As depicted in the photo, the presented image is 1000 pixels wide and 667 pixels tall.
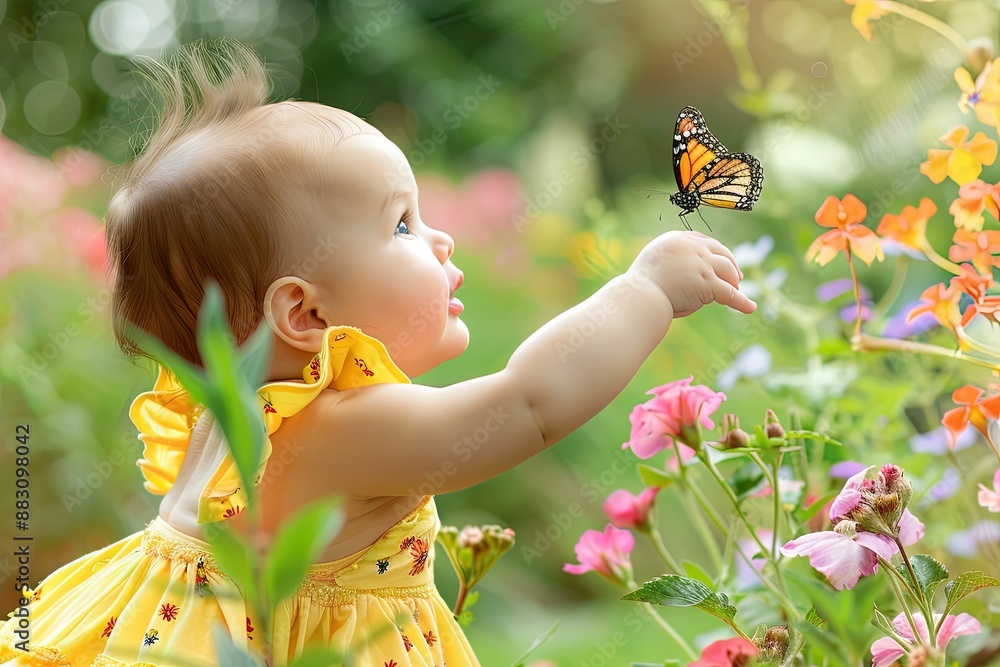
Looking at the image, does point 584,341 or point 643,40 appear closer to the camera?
point 584,341

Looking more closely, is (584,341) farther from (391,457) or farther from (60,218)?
(60,218)

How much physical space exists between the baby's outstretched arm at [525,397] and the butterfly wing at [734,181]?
2 centimetres

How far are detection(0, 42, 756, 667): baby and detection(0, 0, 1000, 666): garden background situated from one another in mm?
59

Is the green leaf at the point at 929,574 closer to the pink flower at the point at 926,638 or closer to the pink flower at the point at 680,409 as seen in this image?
the pink flower at the point at 926,638

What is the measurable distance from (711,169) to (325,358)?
0.24m

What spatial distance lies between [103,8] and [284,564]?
201 centimetres

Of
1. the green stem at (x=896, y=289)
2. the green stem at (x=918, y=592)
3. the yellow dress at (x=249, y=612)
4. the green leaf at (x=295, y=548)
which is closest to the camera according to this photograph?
the green leaf at (x=295, y=548)

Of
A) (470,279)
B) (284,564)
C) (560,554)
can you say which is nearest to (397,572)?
(284,564)

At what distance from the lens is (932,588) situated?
0.42 metres

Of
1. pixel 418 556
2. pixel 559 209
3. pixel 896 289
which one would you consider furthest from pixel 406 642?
pixel 559 209

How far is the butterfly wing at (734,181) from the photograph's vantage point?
20.0 inches

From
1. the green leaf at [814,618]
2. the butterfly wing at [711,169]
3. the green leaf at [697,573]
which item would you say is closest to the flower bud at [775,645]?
the green leaf at [814,618]

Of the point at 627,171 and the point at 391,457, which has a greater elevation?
the point at 391,457

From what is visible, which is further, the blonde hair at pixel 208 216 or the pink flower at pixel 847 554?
the blonde hair at pixel 208 216
